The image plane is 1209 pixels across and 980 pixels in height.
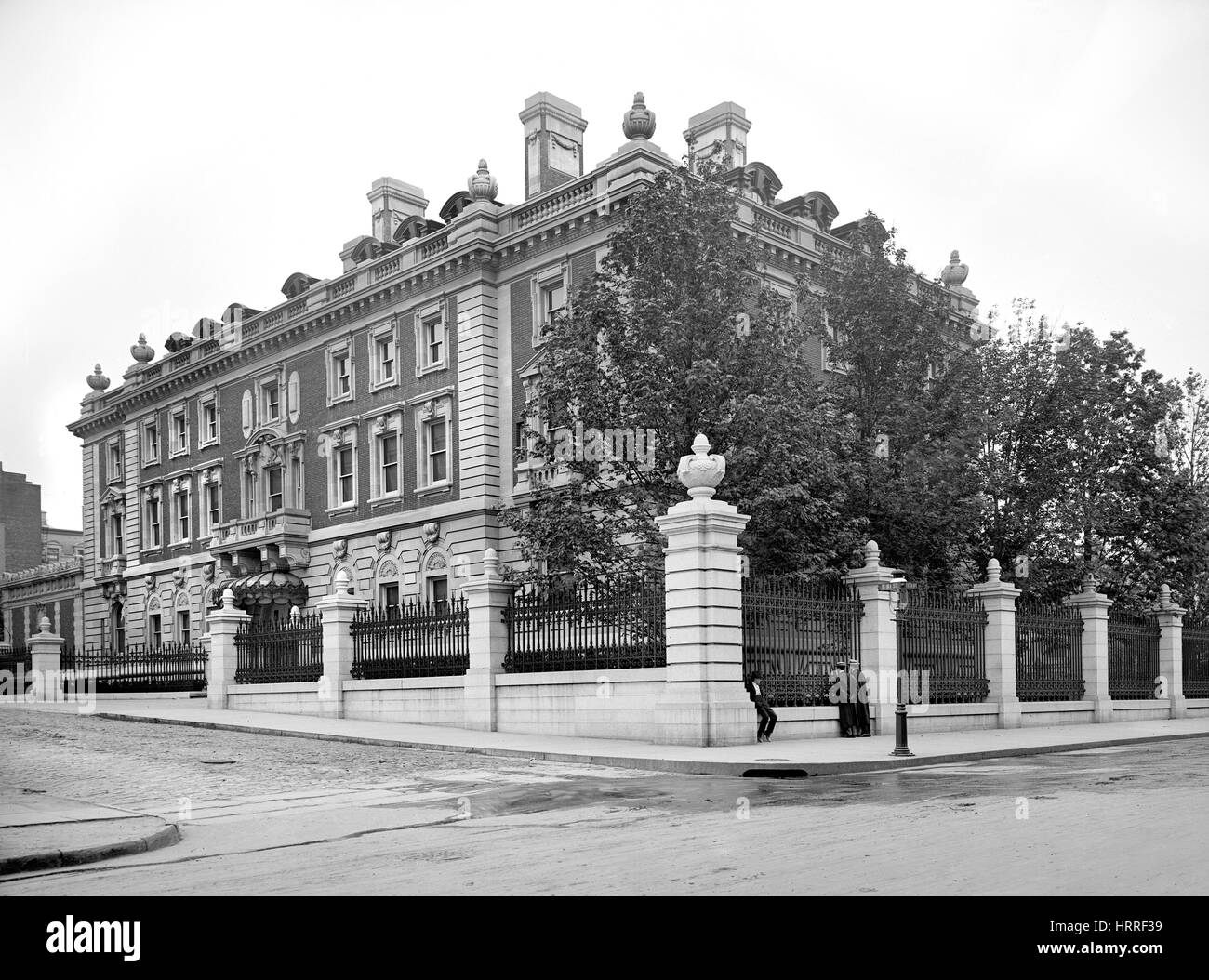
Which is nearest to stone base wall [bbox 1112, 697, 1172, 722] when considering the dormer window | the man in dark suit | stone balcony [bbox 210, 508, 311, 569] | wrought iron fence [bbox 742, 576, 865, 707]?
wrought iron fence [bbox 742, 576, 865, 707]

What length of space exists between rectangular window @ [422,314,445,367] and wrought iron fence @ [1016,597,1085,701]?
1926cm

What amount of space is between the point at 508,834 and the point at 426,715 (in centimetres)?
1429

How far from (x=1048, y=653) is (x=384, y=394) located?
74.9 ft

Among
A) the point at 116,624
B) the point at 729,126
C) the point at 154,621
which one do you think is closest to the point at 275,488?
the point at 154,621

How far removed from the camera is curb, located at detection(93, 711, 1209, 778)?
15734 mm

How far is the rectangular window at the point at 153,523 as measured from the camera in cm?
5288

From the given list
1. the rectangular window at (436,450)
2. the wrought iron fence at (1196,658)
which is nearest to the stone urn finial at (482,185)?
the rectangular window at (436,450)

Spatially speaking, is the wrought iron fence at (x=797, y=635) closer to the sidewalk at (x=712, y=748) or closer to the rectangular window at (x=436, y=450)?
the sidewalk at (x=712, y=748)

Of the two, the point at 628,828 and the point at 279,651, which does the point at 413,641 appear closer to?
the point at 279,651

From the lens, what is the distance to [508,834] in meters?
9.66

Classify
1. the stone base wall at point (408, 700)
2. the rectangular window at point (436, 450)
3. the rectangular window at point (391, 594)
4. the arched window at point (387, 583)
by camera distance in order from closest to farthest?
the stone base wall at point (408, 700), the rectangular window at point (436, 450), the arched window at point (387, 583), the rectangular window at point (391, 594)

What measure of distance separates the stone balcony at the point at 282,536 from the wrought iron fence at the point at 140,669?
21.1 feet

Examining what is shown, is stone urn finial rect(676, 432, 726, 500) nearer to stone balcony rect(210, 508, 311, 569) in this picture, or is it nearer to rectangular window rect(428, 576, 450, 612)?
rectangular window rect(428, 576, 450, 612)
